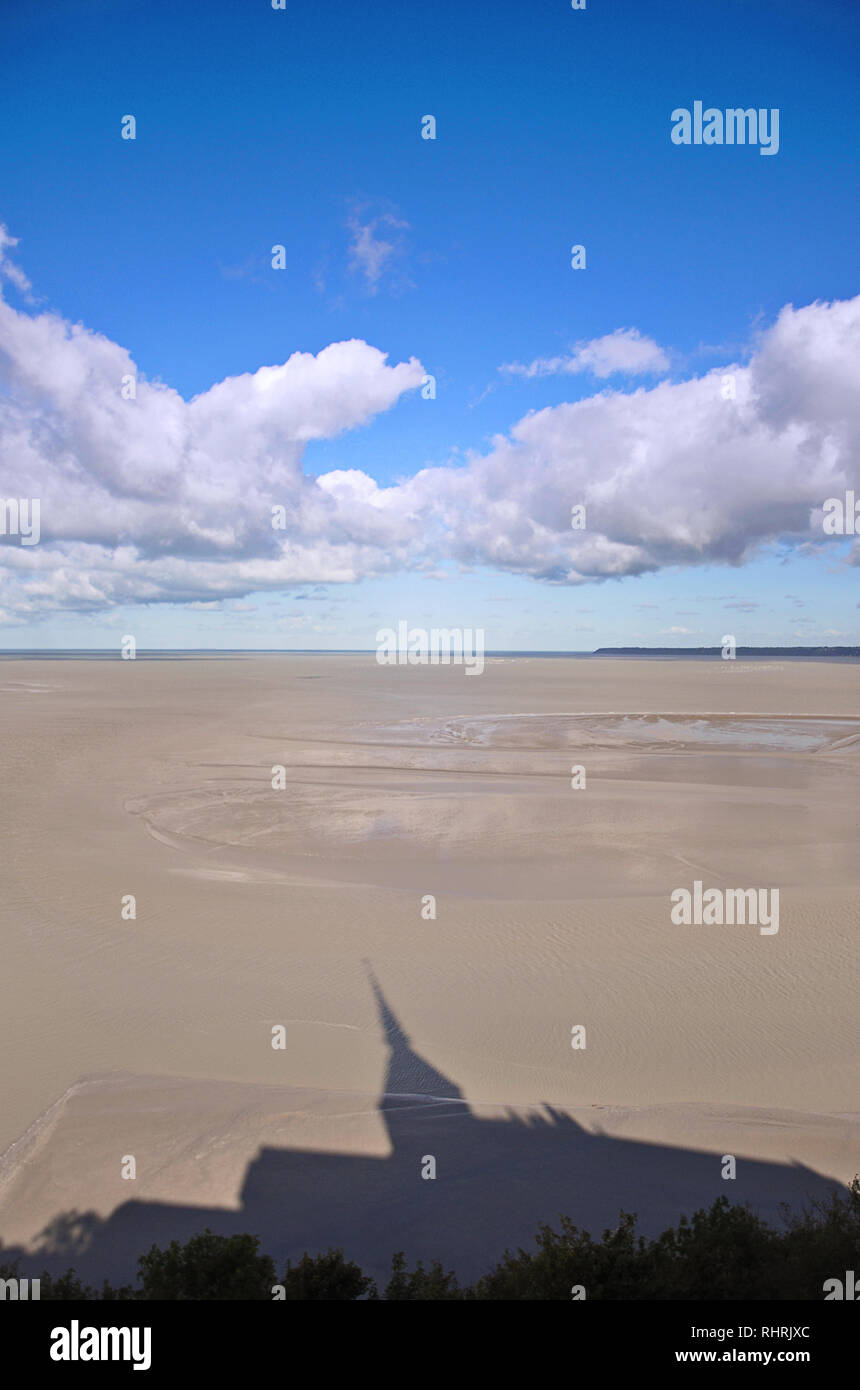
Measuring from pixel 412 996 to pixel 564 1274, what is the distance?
5.60 m

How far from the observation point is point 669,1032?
884cm

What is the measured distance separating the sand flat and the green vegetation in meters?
1.36

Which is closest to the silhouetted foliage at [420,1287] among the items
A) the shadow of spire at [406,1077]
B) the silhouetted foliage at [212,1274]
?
the silhouetted foliage at [212,1274]

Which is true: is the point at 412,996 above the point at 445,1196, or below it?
above

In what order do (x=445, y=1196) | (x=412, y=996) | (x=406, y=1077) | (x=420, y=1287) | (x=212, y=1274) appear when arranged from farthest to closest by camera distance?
(x=412, y=996)
(x=406, y=1077)
(x=445, y=1196)
(x=420, y=1287)
(x=212, y=1274)

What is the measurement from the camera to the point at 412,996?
977cm

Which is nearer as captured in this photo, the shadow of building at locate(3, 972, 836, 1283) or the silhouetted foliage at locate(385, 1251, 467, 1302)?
the silhouetted foliage at locate(385, 1251, 467, 1302)

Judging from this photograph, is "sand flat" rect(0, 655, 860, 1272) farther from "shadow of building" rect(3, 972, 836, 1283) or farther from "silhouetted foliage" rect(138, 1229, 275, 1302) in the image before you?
"silhouetted foliage" rect(138, 1229, 275, 1302)

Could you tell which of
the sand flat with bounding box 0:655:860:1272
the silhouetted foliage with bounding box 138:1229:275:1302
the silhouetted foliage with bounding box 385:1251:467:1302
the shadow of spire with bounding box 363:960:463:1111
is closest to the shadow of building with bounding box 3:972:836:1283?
the sand flat with bounding box 0:655:860:1272

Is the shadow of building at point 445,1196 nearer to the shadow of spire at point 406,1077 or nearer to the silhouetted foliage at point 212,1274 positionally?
the shadow of spire at point 406,1077

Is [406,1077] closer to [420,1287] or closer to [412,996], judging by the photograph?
[412,996]

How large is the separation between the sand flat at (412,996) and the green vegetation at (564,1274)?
4.47 ft

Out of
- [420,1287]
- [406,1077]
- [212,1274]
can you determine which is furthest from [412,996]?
[212,1274]

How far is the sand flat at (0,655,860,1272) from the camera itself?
642 centimetres
